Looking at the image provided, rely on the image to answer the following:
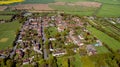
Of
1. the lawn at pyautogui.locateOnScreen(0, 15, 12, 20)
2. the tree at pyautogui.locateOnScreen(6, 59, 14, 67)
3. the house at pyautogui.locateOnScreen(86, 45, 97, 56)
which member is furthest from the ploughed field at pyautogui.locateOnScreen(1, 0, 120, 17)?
the tree at pyautogui.locateOnScreen(6, 59, 14, 67)

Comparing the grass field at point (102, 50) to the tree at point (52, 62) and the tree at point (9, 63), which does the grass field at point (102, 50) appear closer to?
the tree at point (52, 62)

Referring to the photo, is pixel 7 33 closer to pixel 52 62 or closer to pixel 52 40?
pixel 52 40

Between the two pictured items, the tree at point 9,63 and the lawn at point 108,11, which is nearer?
the tree at point 9,63

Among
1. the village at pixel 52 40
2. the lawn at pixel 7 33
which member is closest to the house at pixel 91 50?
the village at pixel 52 40

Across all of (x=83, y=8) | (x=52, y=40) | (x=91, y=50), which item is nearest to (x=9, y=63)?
(x=52, y=40)

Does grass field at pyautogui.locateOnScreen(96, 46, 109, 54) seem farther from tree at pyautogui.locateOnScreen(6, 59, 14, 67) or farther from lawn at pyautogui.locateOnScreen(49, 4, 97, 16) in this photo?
lawn at pyautogui.locateOnScreen(49, 4, 97, 16)
